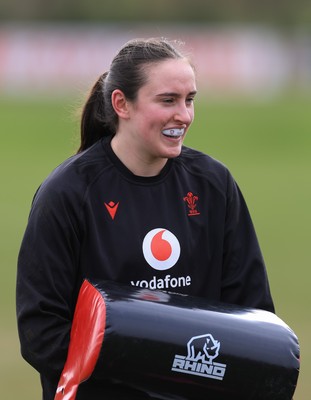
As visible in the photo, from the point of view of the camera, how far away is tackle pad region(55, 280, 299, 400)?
3900 millimetres

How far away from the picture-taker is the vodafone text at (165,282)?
14.1ft

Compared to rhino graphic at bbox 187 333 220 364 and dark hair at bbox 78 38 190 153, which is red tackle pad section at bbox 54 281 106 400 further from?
dark hair at bbox 78 38 190 153

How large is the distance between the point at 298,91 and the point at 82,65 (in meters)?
7.32

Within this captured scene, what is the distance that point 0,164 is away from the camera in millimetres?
21969

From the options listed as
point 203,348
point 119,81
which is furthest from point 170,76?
point 203,348

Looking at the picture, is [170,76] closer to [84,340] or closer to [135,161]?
[135,161]

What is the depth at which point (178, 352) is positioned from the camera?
3924mm

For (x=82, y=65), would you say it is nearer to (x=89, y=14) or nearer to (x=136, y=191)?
(x=89, y=14)

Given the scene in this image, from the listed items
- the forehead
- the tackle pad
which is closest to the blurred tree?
the forehead

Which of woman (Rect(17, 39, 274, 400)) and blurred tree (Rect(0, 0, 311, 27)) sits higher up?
woman (Rect(17, 39, 274, 400))

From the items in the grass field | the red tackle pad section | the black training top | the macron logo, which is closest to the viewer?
the red tackle pad section

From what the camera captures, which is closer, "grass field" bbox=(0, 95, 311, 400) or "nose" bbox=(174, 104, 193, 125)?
"nose" bbox=(174, 104, 193, 125)

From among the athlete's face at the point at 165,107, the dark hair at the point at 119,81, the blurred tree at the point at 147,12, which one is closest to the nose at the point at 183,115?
the athlete's face at the point at 165,107

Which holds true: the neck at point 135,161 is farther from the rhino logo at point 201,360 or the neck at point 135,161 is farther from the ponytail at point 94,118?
the rhino logo at point 201,360
